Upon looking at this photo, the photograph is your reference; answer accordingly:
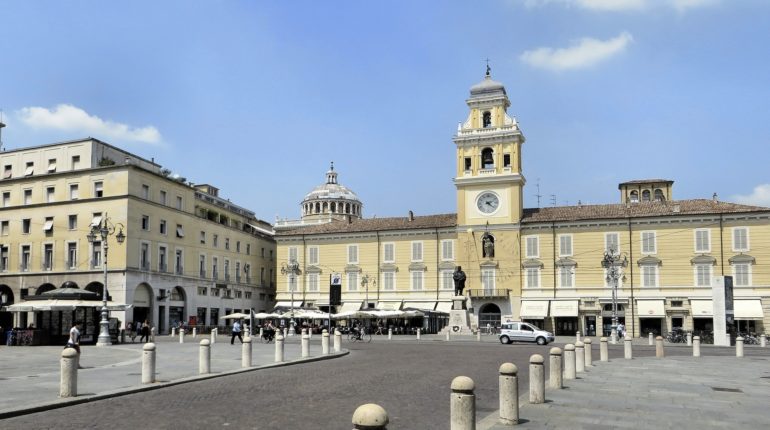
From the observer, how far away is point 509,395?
32.8ft

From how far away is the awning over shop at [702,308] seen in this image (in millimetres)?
53622

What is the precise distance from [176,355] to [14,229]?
120ft

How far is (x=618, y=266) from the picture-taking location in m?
57.1

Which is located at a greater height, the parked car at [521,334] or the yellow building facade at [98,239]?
the yellow building facade at [98,239]

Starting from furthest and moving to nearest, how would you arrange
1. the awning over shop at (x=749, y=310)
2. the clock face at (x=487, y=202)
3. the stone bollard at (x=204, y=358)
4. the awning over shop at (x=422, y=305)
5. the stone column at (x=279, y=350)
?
the awning over shop at (x=422, y=305) < the clock face at (x=487, y=202) < the awning over shop at (x=749, y=310) < the stone column at (x=279, y=350) < the stone bollard at (x=204, y=358)

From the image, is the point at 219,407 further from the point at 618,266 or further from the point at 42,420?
the point at 618,266

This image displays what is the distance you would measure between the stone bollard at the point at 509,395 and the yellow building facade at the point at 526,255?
48.0m

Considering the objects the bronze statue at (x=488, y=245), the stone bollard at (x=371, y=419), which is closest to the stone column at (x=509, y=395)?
the stone bollard at (x=371, y=419)

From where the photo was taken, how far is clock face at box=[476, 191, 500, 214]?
61688 millimetres

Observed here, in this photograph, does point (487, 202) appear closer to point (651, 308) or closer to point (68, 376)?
point (651, 308)

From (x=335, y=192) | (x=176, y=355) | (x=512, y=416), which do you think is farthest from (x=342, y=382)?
(x=335, y=192)

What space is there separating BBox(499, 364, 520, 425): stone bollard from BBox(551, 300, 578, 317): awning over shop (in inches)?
1914

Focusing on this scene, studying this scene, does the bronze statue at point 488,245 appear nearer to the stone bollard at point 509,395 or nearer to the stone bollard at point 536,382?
the stone bollard at point 536,382

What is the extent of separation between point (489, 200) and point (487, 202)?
0.83 feet
